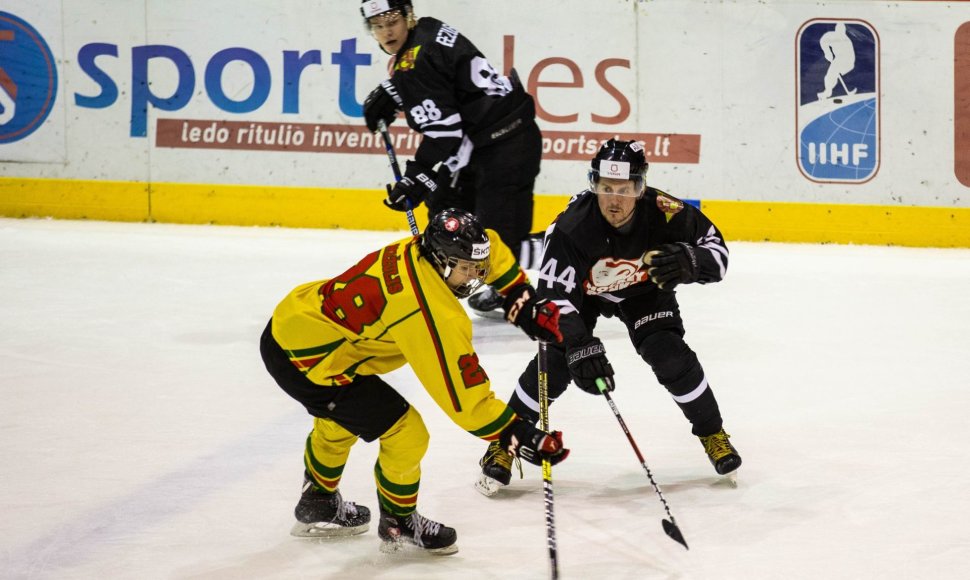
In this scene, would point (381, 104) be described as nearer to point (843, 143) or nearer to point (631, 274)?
point (631, 274)

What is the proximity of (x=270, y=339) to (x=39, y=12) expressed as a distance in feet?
17.8

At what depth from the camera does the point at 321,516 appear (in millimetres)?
3053

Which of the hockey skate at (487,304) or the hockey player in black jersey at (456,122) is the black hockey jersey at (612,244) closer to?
the hockey player in black jersey at (456,122)

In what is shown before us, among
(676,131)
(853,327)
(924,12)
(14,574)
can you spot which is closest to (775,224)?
(676,131)

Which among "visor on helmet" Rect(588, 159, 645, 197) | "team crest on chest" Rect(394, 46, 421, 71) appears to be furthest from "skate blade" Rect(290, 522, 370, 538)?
"team crest on chest" Rect(394, 46, 421, 71)

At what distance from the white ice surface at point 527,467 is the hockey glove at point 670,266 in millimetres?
594

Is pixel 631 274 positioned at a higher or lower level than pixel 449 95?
lower

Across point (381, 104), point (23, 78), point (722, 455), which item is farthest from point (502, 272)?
point (23, 78)

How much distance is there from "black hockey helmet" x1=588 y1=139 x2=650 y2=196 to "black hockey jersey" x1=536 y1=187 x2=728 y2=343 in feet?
0.44

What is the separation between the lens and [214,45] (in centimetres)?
748

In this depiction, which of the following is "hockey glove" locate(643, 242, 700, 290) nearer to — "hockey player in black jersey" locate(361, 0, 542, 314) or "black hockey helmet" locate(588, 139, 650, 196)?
"black hockey helmet" locate(588, 139, 650, 196)

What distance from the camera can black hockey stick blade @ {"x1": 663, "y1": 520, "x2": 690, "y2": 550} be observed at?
2.95 m

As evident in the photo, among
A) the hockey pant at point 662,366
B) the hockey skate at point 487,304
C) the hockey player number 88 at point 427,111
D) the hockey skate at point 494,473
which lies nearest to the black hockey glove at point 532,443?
the hockey skate at point 494,473

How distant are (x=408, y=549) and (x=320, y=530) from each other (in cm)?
24
